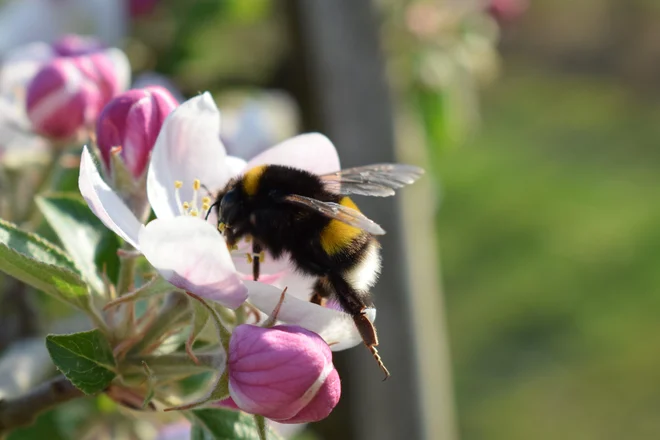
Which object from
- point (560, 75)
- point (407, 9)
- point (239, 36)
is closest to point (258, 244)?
point (407, 9)

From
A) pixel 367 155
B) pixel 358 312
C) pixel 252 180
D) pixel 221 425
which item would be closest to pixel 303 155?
pixel 252 180

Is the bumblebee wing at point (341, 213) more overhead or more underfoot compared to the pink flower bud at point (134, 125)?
more underfoot

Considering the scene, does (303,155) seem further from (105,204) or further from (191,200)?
(105,204)

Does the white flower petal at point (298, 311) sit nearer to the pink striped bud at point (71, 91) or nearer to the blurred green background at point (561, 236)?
the pink striped bud at point (71, 91)

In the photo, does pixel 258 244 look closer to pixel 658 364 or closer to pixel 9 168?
pixel 9 168

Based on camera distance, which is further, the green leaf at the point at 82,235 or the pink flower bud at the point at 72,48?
the pink flower bud at the point at 72,48

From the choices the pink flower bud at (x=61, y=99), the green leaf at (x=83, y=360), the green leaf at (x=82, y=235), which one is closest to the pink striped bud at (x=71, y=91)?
the pink flower bud at (x=61, y=99)

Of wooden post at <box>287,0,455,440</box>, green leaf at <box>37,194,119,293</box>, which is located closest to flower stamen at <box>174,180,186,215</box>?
green leaf at <box>37,194,119,293</box>
